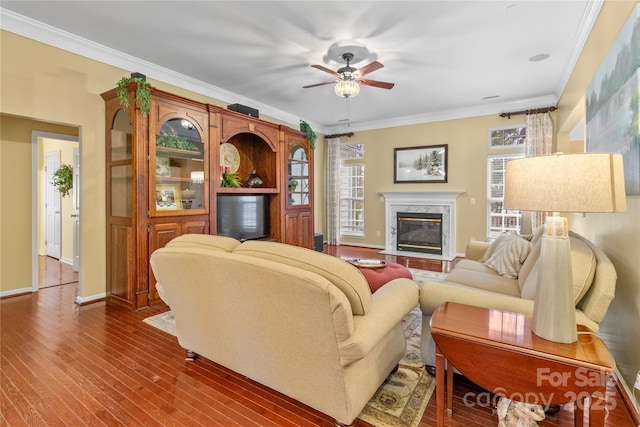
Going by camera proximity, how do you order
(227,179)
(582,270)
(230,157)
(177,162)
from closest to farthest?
(582,270) < (177,162) < (227,179) < (230,157)

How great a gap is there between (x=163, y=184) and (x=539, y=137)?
5.94 meters

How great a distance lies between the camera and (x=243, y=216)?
16.0 ft

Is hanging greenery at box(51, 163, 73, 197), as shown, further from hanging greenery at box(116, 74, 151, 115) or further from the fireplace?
the fireplace

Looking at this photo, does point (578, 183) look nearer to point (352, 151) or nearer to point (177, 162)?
point (177, 162)

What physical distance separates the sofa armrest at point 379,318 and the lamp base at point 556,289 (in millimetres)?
658

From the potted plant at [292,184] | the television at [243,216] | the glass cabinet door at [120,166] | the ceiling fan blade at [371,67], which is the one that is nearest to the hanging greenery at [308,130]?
the potted plant at [292,184]

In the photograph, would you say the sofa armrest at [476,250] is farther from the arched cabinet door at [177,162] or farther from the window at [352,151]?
the window at [352,151]

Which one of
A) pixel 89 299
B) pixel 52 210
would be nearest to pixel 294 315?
pixel 89 299

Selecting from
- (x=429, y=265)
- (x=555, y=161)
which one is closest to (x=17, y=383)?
(x=555, y=161)

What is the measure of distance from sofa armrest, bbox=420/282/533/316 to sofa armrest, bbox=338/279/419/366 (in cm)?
8

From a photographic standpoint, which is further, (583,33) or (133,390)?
(583,33)

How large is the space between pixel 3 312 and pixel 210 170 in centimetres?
265

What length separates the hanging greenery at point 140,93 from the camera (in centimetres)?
330

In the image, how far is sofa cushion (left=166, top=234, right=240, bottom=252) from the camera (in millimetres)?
1900
